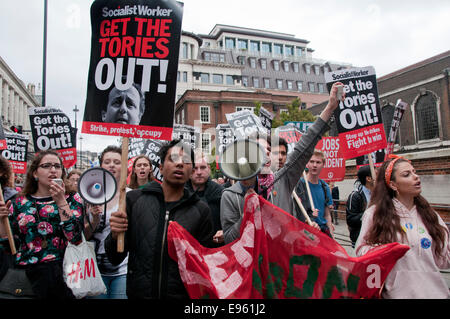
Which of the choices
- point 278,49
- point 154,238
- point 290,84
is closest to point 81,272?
point 154,238

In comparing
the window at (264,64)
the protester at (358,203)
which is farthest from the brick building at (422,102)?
the window at (264,64)

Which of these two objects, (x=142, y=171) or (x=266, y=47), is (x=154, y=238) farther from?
(x=266, y=47)

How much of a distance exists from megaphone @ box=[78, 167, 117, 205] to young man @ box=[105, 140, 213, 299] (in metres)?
0.21

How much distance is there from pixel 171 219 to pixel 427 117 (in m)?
28.4

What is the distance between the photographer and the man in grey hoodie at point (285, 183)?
8.65ft

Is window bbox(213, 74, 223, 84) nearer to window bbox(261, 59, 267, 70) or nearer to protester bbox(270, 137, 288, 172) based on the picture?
window bbox(261, 59, 267, 70)

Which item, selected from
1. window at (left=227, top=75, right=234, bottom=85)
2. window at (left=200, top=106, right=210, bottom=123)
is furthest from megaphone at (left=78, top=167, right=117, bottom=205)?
window at (left=227, top=75, right=234, bottom=85)

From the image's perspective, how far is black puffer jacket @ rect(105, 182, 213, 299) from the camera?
234cm

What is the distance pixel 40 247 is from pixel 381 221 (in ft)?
9.29
